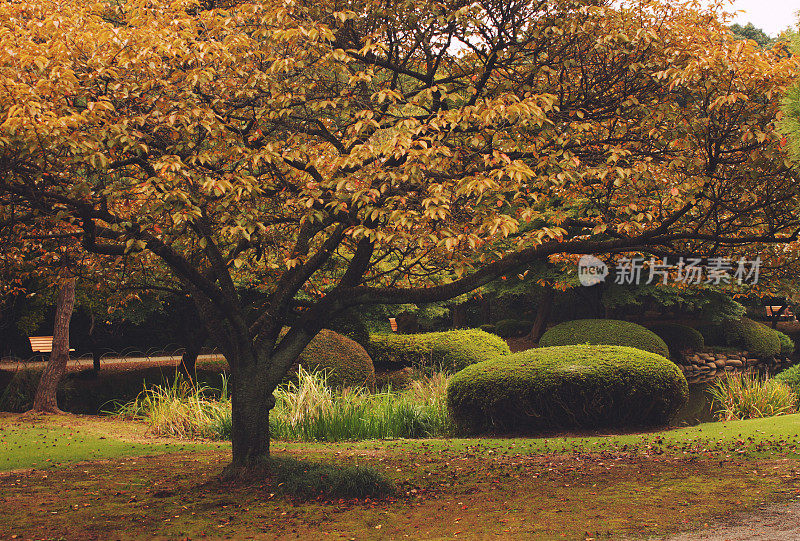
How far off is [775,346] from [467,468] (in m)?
22.6

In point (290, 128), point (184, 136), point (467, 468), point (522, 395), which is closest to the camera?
point (184, 136)

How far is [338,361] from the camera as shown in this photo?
14.6 metres

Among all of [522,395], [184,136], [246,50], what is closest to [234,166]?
[184,136]

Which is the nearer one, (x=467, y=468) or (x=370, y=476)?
(x=370, y=476)

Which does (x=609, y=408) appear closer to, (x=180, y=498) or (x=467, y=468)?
(x=467, y=468)

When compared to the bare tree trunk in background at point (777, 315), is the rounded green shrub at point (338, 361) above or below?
below

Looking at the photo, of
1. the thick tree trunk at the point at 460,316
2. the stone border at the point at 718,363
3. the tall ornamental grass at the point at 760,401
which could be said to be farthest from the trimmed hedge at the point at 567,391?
the thick tree trunk at the point at 460,316

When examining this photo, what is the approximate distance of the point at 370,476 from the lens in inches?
252

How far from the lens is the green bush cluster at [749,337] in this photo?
84.0 ft

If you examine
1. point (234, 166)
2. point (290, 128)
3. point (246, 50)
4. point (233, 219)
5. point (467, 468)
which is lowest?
point (467, 468)

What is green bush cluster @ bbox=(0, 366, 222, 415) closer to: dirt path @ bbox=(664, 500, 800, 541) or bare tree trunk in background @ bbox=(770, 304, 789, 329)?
dirt path @ bbox=(664, 500, 800, 541)

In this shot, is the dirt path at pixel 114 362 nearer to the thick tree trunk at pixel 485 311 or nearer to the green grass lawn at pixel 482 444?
the green grass lawn at pixel 482 444

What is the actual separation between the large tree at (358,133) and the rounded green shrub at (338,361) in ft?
23.2

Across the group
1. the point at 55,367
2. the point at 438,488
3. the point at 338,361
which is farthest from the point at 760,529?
the point at 55,367
